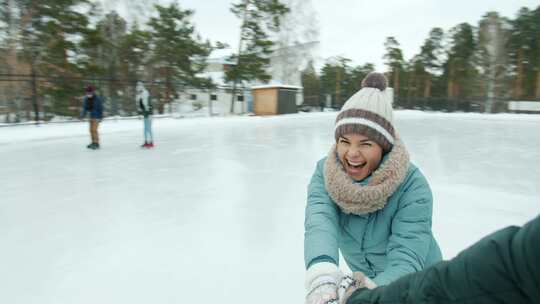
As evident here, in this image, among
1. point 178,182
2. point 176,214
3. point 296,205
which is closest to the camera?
point 176,214

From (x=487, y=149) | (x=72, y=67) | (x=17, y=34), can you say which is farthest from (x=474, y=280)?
(x=72, y=67)

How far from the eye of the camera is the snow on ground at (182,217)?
230cm

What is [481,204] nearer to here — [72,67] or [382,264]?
[382,264]

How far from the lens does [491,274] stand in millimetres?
486

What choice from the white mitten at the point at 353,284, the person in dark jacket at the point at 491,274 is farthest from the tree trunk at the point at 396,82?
the person in dark jacket at the point at 491,274

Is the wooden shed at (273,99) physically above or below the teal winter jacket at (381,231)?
above

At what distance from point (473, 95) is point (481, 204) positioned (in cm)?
4238

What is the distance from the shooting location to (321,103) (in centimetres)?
2839

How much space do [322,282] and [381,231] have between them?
0.42 m

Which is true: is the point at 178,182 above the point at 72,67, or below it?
below

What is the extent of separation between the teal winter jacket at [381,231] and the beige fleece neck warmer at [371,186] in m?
0.06

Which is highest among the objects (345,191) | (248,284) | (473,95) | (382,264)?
(473,95)

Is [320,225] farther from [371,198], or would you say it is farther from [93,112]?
[93,112]

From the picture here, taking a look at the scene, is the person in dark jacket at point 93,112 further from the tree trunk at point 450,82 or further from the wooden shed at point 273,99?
the tree trunk at point 450,82
